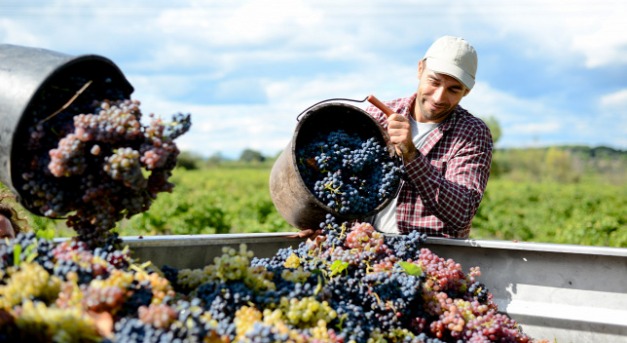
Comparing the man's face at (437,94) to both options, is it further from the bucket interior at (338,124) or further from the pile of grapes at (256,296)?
the pile of grapes at (256,296)

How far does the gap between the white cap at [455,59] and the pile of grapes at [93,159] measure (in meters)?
1.69

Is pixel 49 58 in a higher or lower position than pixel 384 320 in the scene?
higher

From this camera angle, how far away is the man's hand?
265cm

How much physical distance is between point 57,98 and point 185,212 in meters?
9.64

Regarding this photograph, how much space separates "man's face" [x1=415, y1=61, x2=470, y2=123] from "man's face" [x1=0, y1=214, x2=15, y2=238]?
2.25 m

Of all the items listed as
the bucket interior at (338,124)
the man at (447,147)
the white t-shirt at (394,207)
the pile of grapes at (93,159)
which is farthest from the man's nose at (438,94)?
the pile of grapes at (93,159)

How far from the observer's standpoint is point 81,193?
186cm

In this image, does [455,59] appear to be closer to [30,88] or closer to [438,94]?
[438,94]

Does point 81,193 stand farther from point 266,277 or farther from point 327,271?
point 327,271

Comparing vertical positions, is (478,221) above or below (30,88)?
below

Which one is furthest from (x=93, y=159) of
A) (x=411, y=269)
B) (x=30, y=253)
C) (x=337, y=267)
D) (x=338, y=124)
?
(x=338, y=124)

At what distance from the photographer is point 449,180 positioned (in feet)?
10.0

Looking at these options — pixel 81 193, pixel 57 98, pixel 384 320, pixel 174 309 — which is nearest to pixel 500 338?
pixel 384 320

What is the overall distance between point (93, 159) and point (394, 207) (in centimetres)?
192
